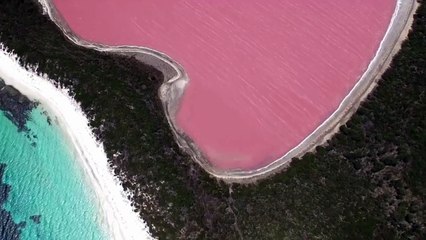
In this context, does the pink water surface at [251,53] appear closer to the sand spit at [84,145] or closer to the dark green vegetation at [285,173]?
the dark green vegetation at [285,173]

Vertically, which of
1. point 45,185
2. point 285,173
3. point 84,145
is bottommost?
point 285,173

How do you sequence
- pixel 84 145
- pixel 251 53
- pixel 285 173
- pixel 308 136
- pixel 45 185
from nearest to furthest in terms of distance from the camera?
1. pixel 285 173
2. pixel 308 136
3. pixel 45 185
4. pixel 84 145
5. pixel 251 53

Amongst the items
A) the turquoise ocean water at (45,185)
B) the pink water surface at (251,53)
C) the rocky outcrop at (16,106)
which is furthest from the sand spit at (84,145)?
the pink water surface at (251,53)

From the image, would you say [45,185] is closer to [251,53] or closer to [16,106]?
[16,106]

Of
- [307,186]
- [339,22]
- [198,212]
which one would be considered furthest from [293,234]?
[339,22]

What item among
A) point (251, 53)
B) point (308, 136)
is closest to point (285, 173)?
point (308, 136)

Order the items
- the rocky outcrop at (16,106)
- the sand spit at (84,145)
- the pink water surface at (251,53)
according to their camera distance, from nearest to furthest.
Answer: the sand spit at (84,145) → the pink water surface at (251,53) → the rocky outcrop at (16,106)

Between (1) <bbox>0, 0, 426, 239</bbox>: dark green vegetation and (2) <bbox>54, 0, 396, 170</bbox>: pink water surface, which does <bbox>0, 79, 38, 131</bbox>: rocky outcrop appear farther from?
(2) <bbox>54, 0, 396, 170</bbox>: pink water surface
